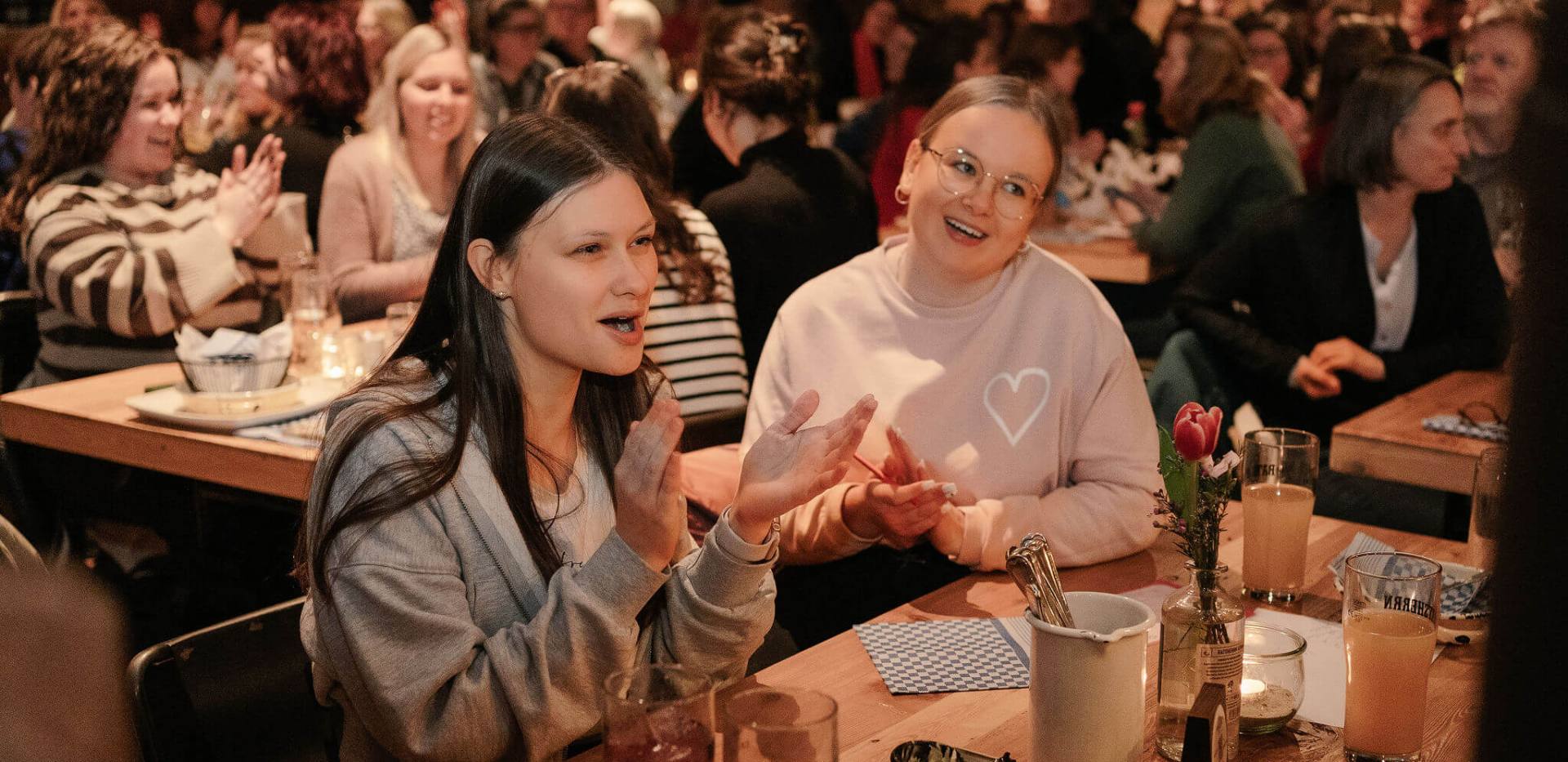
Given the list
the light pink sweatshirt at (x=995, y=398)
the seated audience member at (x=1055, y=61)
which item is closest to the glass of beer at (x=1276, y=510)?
the light pink sweatshirt at (x=995, y=398)

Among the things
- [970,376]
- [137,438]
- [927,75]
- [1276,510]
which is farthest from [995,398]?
[927,75]

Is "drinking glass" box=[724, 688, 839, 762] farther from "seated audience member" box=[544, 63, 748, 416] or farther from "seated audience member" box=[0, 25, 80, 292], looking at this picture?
"seated audience member" box=[0, 25, 80, 292]

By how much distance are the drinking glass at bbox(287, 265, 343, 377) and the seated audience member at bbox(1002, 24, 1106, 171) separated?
3378 mm

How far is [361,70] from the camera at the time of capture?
4.39 m

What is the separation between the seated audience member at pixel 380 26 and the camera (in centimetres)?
633

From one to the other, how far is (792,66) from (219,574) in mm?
1852

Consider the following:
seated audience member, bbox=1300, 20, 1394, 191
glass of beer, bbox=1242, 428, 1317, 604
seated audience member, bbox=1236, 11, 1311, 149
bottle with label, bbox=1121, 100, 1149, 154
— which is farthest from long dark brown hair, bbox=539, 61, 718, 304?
seated audience member, bbox=1236, 11, 1311, 149

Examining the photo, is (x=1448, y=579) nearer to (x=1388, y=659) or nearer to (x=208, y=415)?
(x=1388, y=659)

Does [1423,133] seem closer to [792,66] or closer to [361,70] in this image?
[792,66]

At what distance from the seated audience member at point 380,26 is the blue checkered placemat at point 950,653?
5079 mm

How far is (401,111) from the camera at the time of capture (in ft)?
12.5

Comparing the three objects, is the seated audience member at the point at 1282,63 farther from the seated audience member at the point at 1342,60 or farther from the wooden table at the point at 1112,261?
the wooden table at the point at 1112,261

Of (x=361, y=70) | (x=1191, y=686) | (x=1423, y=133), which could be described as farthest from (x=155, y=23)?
(x=1191, y=686)

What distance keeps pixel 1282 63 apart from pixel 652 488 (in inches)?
218
